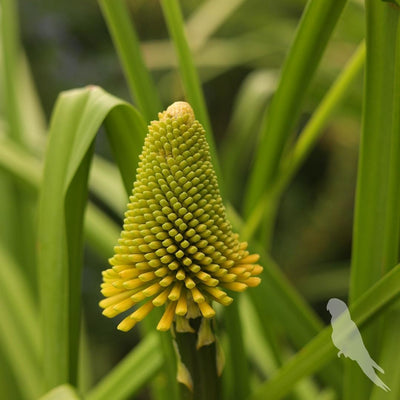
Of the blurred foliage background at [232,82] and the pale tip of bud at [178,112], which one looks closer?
the pale tip of bud at [178,112]

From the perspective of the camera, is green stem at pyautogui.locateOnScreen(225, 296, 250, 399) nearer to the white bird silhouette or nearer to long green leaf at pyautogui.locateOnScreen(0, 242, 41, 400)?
the white bird silhouette

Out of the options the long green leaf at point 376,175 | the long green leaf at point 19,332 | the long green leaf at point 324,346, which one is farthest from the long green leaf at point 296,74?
the long green leaf at point 19,332

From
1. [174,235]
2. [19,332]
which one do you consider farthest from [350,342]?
[19,332]

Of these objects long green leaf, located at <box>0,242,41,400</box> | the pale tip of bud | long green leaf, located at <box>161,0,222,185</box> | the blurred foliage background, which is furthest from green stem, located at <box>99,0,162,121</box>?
the blurred foliage background

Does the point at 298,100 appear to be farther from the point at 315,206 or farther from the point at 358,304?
the point at 315,206

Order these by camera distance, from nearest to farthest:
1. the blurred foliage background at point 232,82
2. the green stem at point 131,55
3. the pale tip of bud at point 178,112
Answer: the pale tip of bud at point 178,112
the green stem at point 131,55
the blurred foliage background at point 232,82

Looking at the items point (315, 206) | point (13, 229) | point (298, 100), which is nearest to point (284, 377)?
point (298, 100)

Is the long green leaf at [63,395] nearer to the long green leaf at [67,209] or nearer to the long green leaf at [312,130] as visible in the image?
the long green leaf at [67,209]
